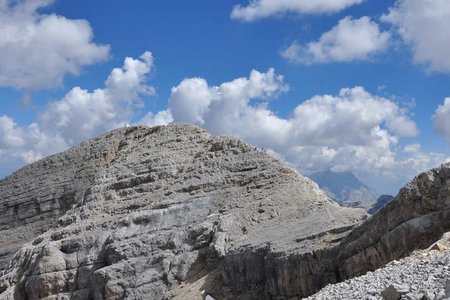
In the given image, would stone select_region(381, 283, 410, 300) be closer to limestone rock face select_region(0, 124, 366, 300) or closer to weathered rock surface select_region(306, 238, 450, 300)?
weathered rock surface select_region(306, 238, 450, 300)

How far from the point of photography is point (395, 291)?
15.7 metres

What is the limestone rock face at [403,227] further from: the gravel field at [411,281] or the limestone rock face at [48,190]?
the limestone rock face at [48,190]

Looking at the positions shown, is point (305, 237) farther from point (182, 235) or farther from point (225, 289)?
point (182, 235)

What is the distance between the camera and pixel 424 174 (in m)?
25.7

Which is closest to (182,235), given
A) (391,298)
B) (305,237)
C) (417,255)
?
(305,237)

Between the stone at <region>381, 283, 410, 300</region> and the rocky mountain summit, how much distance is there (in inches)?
346

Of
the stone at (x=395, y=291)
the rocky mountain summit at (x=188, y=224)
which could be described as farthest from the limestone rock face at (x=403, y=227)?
the stone at (x=395, y=291)

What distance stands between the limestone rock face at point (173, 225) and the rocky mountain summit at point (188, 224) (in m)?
0.09

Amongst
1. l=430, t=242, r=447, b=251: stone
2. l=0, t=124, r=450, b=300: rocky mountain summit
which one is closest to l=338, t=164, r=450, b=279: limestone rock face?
l=0, t=124, r=450, b=300: rocky mountain summit

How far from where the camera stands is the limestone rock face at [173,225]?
32.1 meters

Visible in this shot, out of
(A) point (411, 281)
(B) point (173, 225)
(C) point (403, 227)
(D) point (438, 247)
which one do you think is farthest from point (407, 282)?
(B) point (173, 225)

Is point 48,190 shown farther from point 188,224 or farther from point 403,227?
point 403,227

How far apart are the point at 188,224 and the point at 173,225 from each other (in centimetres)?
112

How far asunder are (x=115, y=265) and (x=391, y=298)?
25.8 m
